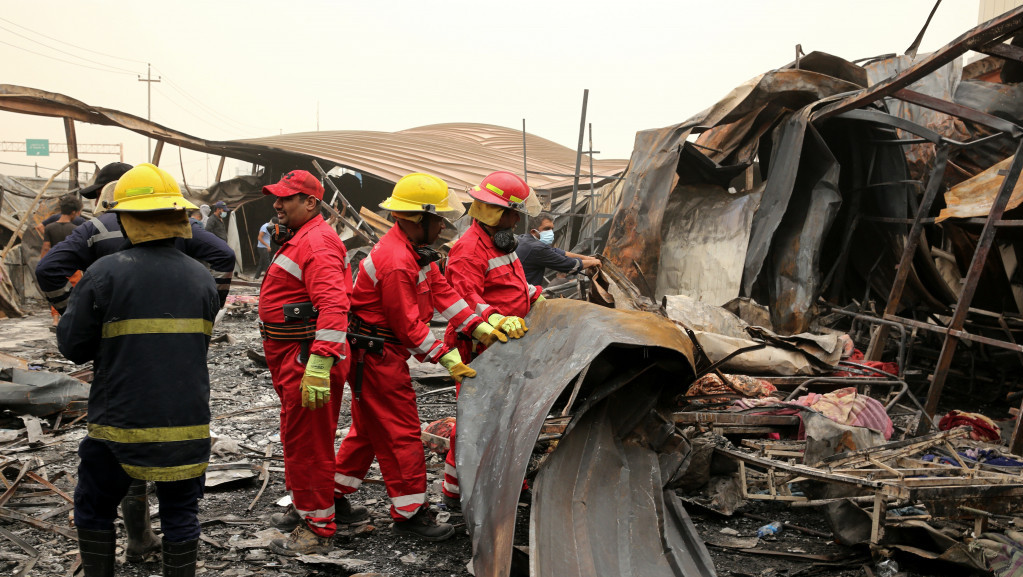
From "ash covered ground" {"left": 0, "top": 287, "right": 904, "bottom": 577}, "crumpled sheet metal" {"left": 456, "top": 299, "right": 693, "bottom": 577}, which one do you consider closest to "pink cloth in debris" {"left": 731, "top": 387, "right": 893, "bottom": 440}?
"ash covered ground" {"left": 0, "top": 287, "right": 904, "bottom": 577}

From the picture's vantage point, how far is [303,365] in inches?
135

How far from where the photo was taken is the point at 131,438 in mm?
2521

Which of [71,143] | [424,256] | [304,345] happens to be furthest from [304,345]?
[71,143]

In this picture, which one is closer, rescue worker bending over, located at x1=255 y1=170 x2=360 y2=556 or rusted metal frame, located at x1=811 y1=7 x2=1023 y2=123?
rescue worker bending over, located at x1=255 y1=170 x2=360 y2=556

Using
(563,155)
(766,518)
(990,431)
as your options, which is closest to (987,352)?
(990,431)

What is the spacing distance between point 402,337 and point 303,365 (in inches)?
19.6

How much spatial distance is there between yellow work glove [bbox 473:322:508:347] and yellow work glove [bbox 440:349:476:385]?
152 mm

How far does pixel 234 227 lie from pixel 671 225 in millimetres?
14362

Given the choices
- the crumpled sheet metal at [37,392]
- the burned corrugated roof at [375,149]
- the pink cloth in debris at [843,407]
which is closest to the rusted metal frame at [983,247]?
the pink cloth in debris at [843,407]

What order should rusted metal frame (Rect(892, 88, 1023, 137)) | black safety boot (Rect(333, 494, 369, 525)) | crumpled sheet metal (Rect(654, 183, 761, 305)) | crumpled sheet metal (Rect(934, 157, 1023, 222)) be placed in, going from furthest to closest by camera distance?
crumpled sheet metal (Rect(654, 183, 761, 305)), crumpled sheet metal (Rect(934, 157, 1023, 222)), rusted metal frame (Rect(892, 88, 1023, 137)), black safety boot (Rect(333, 494, 369, 525))

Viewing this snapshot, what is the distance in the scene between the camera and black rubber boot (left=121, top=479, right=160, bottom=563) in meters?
3.24

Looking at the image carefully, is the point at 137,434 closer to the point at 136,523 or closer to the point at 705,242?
the point at 136,523

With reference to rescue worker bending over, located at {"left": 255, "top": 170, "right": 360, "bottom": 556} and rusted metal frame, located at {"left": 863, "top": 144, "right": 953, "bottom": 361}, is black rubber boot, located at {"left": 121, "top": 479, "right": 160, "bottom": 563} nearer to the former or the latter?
rescue worker bending over, located at {"left": 255, "top": 170, "right": 360, "bottom": 556}

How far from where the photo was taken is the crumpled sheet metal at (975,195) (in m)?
5.44
